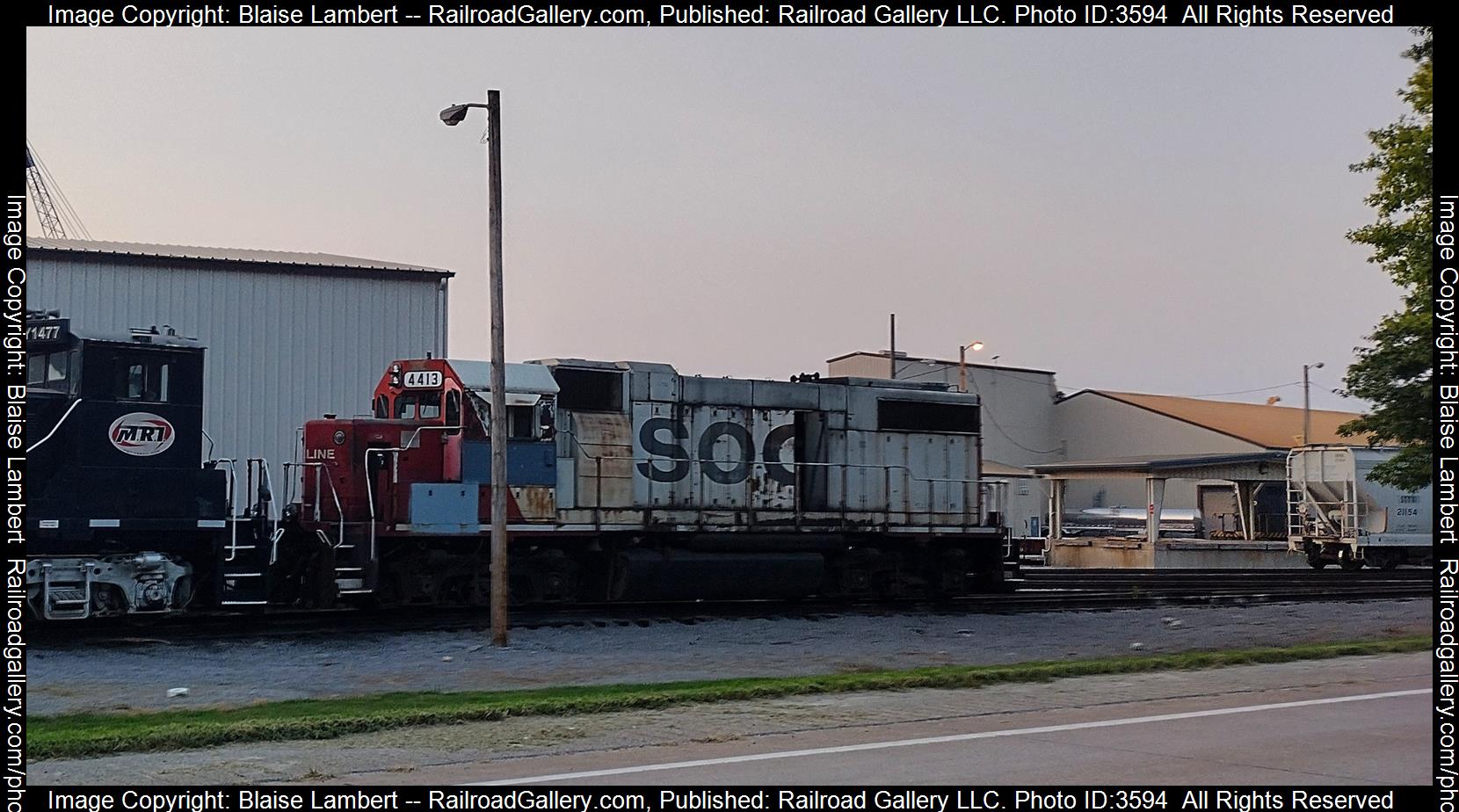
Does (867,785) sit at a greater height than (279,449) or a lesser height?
lesser

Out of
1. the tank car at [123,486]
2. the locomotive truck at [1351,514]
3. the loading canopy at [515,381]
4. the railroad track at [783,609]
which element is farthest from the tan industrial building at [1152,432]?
the tank car at [123,486]

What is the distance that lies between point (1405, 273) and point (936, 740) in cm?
1275

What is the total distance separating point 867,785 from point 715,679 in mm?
6337

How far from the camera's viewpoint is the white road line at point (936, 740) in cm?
811

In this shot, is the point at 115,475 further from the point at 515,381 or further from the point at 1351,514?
the point at 1351,514

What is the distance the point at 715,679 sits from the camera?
13766mm

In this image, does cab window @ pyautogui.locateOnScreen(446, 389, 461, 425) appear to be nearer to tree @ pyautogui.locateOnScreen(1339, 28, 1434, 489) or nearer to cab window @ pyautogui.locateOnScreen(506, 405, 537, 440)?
cab window @ pyautogui.locateOnScreen(506, 405, 537, 440)

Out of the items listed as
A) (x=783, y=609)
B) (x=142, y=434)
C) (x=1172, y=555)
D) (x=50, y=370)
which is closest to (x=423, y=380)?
(x=142, y=434)

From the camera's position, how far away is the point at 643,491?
2111 centimetres

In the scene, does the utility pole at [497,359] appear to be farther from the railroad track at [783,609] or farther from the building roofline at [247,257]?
the building roofline at [247,257]

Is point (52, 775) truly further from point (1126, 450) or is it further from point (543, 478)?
point (1126, 450)

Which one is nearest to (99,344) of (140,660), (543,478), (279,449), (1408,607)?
(140,660)

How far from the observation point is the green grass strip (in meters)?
9.55

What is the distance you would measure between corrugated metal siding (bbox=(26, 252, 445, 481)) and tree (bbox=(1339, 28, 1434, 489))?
69.5ft
